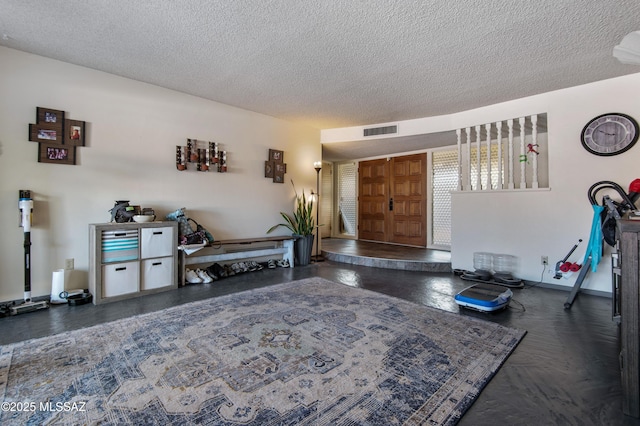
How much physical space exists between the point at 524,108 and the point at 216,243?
5155 mm

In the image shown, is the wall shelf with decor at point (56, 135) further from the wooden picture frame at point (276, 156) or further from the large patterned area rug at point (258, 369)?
the wooden picture frame at point (276, 156)

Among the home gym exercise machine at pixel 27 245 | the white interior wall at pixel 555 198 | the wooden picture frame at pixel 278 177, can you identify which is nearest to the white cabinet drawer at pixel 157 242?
the home gym exercise machine at pixel 27 245

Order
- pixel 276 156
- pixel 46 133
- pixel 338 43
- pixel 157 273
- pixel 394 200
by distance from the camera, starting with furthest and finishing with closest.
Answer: pixel 394 200 < pixel 276 156 < pixel 157 273 < pixel 46 133 < pixel 338 43

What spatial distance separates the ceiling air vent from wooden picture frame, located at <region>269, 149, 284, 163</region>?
1.81 m

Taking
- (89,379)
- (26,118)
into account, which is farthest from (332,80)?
(89,379)

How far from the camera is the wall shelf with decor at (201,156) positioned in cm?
442

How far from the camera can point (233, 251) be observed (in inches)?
202

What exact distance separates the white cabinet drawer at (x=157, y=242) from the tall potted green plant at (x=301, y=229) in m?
1.94

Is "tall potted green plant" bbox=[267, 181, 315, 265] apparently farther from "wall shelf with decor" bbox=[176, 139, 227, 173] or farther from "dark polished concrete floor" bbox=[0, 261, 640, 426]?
"wall shelf with decor" bbox=[176, 139, 227, 173]

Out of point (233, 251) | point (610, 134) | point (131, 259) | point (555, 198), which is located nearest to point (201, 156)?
point (233, 251)

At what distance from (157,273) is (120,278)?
0.42 m

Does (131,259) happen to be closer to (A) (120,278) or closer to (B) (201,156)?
(A) (120,278)

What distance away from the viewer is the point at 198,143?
182 inches

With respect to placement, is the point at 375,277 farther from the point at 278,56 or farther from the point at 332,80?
the point at 278,56
